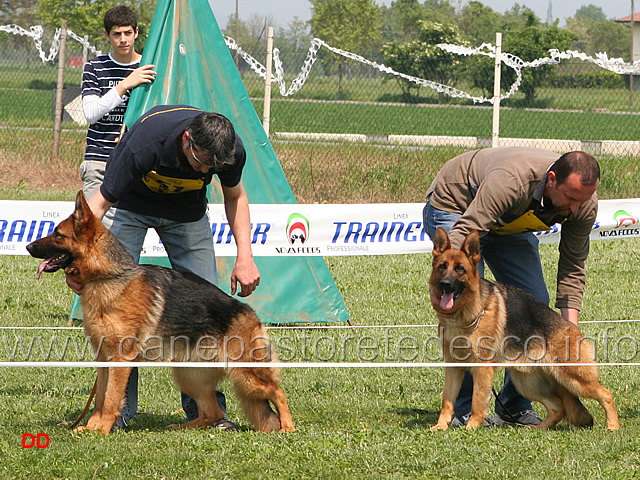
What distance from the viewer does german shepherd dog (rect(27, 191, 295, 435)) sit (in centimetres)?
424

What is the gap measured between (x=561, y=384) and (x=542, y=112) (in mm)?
14347

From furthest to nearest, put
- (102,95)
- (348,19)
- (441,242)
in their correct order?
1. (348,19)
2. (102,95)
3. (441,242)

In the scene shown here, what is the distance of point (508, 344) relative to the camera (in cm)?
475

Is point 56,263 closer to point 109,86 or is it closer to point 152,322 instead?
point 152,322

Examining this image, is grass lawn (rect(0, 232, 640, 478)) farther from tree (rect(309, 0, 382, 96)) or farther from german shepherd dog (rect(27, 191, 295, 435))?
tree (rect(309, 0, 382, 96))

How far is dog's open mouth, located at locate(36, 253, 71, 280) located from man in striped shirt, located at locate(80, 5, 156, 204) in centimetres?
215

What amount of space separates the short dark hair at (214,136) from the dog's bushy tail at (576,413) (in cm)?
263

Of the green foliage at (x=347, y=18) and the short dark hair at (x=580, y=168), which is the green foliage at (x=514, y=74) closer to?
the short dark hair at (x=580, y=168)

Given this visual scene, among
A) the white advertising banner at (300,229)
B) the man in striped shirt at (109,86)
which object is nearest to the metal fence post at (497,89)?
the white advertising banner at (300,229)

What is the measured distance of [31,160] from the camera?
15.2 meters

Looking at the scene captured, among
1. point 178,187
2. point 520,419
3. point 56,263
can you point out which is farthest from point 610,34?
point 56,263

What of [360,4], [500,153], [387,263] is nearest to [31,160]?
[387,263]

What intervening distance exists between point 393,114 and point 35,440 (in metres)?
16.2

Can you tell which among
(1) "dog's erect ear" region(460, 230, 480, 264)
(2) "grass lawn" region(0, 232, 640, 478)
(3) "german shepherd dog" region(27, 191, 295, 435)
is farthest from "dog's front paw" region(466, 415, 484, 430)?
(3) "german shepherd dog" region(27, 191, 295, 435)
